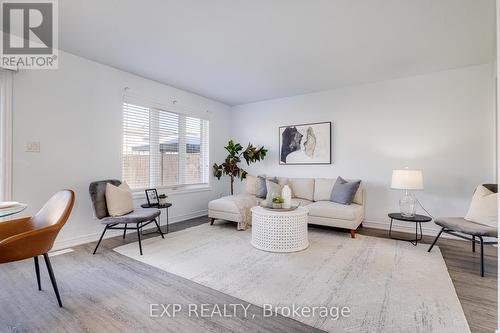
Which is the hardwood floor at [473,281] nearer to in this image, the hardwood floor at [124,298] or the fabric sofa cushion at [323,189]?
the hardwood floor at [124,298]

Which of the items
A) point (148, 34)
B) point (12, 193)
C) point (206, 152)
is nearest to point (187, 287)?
point (12, 193)

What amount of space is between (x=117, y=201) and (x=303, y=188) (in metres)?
3.18

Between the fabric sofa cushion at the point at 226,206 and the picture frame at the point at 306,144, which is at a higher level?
the picture frame at the point at 306,144

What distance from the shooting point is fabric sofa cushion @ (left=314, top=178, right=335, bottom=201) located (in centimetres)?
442

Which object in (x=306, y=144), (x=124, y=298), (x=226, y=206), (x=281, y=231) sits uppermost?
(x=306, y=144)

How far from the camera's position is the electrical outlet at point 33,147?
2910 mm

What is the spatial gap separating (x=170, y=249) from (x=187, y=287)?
1057 millimetres

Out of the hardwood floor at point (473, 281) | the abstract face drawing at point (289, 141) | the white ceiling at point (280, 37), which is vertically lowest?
the hardwood floor at point (473, 281)

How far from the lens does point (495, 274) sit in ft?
8.02

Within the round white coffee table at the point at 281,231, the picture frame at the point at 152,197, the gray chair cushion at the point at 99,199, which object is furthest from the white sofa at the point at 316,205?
the gray chair cushion at the point at 99,199

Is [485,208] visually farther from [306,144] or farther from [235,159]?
[235,159]

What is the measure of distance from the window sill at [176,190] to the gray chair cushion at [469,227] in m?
4.09

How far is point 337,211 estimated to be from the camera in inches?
146

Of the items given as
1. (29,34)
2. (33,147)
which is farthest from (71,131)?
(29,34)
